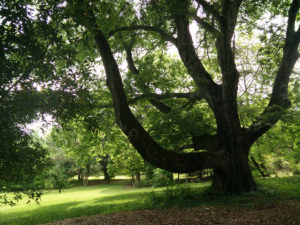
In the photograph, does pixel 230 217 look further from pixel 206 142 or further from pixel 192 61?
pixel 192 61

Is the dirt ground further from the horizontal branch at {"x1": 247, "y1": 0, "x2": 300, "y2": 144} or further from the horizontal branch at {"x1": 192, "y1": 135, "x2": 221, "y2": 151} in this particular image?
the horizontal branch at {"x1": 247, "y1": 0, "x2": 300, "y2": 144}

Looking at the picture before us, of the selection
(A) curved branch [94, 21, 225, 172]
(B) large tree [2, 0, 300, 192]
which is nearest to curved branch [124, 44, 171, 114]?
(B) large tree [2, 0, 300, 192]

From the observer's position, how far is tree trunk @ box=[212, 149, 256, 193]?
347 inches

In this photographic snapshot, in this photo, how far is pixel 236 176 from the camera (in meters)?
8.84

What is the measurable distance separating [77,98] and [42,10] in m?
1.82

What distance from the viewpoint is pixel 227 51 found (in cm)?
884

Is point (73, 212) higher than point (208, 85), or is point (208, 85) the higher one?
Result: point (208, 85)

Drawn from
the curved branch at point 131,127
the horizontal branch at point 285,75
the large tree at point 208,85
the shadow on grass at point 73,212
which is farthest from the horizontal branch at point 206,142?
the shadow on grass at point 73,212

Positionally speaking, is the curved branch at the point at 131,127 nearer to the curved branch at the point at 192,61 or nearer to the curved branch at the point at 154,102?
the curved branch at the point at 192,61

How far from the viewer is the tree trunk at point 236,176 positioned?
28.9 ft

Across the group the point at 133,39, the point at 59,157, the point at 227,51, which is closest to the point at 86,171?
the point at 59,157

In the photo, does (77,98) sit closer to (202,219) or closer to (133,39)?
(202,219)

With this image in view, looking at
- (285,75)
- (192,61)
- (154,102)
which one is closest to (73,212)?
(154,102)

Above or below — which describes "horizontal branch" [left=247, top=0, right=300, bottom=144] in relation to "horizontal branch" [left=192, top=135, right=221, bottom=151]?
above
